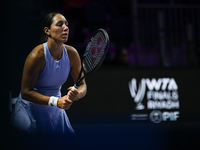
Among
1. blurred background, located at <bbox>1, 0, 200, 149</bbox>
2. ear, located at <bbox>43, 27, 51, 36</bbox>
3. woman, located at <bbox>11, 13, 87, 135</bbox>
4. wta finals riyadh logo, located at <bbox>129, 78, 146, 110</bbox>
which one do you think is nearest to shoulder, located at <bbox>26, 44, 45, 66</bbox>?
woman, located at <bbox>11, 13, 87, 135</bbox>

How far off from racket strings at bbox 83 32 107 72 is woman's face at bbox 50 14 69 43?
20cm

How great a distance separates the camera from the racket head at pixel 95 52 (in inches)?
78.8

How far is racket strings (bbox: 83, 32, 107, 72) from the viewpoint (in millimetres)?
2020

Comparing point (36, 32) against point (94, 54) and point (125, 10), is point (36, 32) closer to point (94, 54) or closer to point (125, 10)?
point (94, 54)

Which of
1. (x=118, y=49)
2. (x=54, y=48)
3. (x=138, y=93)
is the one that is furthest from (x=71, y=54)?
(x=118, y=49)

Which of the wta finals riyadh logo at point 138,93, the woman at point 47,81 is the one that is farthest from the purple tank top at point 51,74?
the wta finals riyadh logo at point 138,93

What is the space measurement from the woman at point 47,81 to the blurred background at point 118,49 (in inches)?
6.9

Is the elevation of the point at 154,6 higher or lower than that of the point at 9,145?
higher

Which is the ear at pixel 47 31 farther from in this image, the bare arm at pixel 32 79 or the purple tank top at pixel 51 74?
the bare arm at pixel 32 79

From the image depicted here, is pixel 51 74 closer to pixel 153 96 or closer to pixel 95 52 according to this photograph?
pixel 95 52

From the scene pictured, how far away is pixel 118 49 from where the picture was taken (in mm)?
4430

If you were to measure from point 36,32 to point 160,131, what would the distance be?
8.98 ft

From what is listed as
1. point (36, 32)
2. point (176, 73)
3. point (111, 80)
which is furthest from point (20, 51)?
point (176, 73)

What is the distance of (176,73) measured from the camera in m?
4.17
